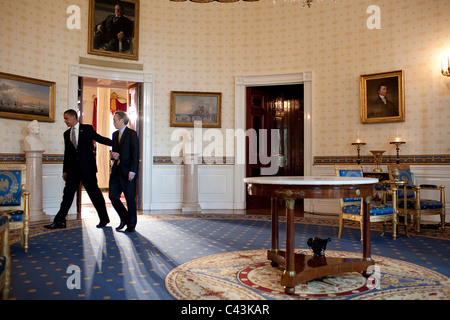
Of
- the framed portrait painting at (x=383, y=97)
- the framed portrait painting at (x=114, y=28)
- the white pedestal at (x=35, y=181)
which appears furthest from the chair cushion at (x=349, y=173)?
the framed portrait painting at (x=114, y=28)

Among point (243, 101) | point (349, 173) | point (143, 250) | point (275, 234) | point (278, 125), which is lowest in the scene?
point (143, 250)

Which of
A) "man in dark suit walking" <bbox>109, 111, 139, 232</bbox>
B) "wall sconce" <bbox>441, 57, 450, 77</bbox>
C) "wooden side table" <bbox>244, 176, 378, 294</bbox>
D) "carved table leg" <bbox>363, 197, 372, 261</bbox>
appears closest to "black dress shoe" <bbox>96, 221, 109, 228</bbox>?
"man in dark suit walking" <bbox>109, 111, 139, 232</bbox>

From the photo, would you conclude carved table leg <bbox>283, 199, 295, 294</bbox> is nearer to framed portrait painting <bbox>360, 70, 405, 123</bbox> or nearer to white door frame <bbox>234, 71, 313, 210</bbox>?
framed portrait painting <bbox>360, 70, 405, 123</bbox>

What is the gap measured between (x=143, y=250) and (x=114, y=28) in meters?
5.73

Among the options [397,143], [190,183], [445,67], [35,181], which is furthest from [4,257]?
[445,67]

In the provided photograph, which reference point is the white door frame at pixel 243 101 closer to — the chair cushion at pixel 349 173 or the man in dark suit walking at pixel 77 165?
the chair cushion at pixel 349 173

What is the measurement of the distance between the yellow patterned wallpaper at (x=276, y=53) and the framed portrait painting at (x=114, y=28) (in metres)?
0.15

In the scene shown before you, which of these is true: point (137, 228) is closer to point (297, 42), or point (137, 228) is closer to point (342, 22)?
point (297, 42)

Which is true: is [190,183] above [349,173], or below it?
below

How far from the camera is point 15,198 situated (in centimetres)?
454

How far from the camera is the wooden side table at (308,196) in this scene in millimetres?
2986

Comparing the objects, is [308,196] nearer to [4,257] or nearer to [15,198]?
[4,257]

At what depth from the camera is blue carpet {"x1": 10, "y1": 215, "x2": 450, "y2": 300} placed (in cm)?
304

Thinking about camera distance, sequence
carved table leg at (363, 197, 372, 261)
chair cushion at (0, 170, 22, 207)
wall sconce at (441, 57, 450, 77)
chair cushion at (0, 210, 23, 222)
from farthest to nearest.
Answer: wall sconce at (441, 57, 450, 77) → chair cushion at (0, 170, 22, 207) → chair cushion at (0, 210, 23, 222) → carved table leg at (363, 197, 372, 261)
